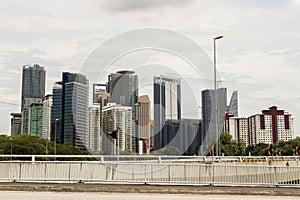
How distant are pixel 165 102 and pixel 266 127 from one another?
14274cm

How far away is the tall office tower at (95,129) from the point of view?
103 feet

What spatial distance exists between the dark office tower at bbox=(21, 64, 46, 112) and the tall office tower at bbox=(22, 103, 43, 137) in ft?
12.0

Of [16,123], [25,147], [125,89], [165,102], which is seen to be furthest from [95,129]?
[16,123]

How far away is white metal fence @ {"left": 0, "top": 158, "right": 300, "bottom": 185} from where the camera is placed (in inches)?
768

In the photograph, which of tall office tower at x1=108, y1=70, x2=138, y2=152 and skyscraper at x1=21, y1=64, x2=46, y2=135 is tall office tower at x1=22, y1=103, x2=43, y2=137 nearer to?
skyscraper at x1=21, y1=64, x2=46, y2=135

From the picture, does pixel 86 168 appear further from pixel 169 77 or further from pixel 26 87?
pixel 26 87

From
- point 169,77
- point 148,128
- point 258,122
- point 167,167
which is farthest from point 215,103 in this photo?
point 258,122

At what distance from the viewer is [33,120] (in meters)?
114

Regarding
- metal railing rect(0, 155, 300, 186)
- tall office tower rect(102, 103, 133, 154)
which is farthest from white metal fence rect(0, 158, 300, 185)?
tall office tower rect(102, 103, 133, 154)

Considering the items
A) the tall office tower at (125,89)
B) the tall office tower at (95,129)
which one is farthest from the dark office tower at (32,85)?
the tall office tower at (125,89)

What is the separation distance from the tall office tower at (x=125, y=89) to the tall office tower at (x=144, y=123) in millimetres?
433

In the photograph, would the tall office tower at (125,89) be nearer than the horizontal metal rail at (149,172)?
No

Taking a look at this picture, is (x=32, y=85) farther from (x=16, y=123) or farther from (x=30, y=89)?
(x=16, y=123)

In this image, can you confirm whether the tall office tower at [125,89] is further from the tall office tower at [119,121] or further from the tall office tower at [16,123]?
the tall office tower at [16,123]
